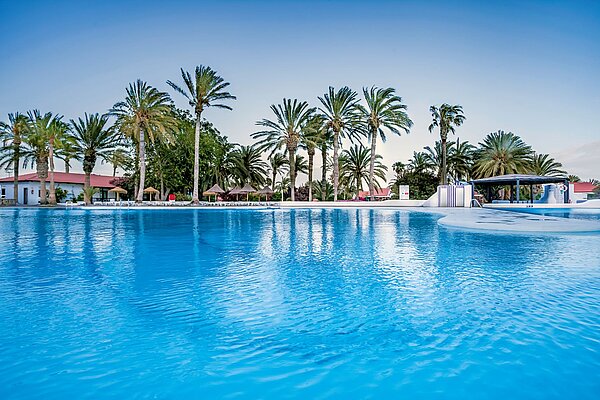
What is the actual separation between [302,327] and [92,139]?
42.5 metres

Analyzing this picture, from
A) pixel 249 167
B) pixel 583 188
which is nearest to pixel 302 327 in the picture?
pixel 249 167

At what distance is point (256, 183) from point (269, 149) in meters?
12.9

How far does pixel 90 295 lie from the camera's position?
5.44m

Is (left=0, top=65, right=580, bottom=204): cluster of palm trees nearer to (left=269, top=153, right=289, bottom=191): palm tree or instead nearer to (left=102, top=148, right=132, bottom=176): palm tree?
(left=102, top=148, right=132, bottom=176): palm tree

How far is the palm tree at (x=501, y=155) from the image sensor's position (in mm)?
42406

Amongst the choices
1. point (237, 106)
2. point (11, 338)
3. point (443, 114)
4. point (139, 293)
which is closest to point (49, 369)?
point (11, 338)

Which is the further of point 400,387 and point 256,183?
point 256,183

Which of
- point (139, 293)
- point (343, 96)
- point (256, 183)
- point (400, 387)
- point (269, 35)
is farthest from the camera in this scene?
point (256, 183)

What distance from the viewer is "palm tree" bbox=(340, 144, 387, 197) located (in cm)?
4856

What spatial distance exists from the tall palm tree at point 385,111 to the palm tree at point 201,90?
1354 centimetres

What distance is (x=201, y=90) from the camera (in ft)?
112

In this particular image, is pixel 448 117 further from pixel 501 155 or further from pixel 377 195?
pixel 377 195

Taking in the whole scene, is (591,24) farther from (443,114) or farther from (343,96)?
(343,96)

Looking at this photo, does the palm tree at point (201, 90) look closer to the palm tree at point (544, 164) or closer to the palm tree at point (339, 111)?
the palm tree at point (339, 111)
